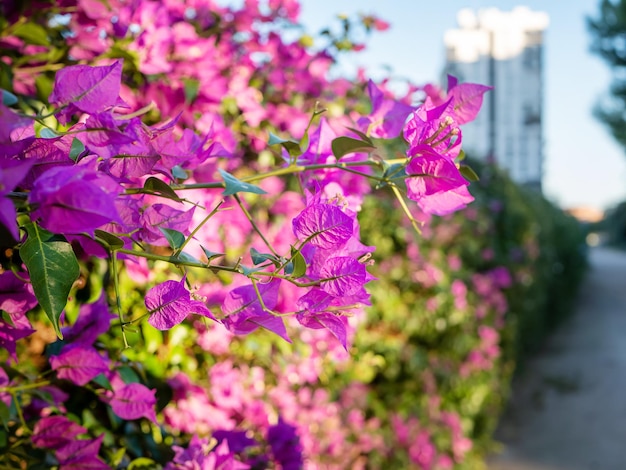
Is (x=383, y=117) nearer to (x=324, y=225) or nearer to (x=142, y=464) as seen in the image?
(x=324, y=225)

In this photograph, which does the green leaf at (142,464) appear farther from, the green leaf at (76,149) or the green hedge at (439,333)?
the green hedge at (439,333)

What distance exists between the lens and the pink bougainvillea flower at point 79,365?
0.76 meters

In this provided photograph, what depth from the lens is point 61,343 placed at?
84 cm

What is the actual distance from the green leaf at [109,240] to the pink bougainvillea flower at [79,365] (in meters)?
0.24

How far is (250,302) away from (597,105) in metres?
20.6

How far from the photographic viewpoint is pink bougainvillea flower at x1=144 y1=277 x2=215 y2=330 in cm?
56

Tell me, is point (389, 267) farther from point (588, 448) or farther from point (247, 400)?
point (588, 448)

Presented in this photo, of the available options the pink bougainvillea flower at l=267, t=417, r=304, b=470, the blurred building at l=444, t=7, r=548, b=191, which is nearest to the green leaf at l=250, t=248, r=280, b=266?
the pink bougainvillea flower at l=267, t=417, r=304, b=470

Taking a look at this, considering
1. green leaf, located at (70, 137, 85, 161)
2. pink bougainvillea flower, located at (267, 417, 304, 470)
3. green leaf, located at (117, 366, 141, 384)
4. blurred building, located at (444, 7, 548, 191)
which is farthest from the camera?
blurred building, located at (444, 7, 548, 191)

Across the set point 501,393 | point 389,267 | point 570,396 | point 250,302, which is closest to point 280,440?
point 250,302

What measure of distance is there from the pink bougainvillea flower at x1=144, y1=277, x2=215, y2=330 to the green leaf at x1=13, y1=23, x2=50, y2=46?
0.79m

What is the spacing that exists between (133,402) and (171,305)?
0.97 feet

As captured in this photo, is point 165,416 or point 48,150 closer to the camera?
point 48,150

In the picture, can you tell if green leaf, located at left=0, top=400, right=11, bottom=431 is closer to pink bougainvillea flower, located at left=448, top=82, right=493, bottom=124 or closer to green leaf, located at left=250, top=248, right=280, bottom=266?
green leaf, located at left=250, top=248, right=280, bottom=266
